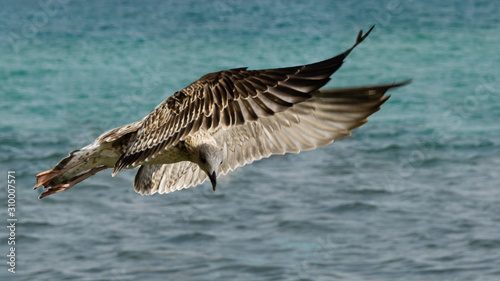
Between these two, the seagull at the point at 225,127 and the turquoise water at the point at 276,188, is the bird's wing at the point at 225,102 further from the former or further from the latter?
the turquoise water at the point at 276,188

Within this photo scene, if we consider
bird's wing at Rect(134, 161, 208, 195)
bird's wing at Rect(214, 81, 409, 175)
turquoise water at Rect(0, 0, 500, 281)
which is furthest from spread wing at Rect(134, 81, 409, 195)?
turquoise water at Rect(0, 0, 500, 281)

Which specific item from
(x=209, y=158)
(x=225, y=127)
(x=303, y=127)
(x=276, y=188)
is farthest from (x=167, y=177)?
(x=276, y=188)

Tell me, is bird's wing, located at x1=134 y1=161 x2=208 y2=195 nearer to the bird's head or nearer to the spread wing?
the spread wing

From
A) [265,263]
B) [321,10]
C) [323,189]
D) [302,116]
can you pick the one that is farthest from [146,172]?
[321,10]

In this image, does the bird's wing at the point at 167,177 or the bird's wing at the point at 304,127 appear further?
the bird's wing at the point at 167,177

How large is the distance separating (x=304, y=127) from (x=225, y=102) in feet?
2.50

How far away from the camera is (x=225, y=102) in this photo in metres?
3.67

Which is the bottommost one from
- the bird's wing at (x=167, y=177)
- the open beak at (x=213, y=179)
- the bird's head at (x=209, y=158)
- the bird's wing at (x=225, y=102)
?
the bird's wing at (x=167, y=177)

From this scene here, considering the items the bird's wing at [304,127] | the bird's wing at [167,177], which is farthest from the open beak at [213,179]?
the bird's wing at [167,177]

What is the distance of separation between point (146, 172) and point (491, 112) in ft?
32.7

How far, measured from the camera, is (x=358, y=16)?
2616 centimetres

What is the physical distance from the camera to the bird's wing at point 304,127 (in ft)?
13.6

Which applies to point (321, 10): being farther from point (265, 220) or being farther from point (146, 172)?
point (146, 172)

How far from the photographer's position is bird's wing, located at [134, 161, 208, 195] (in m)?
4.69
